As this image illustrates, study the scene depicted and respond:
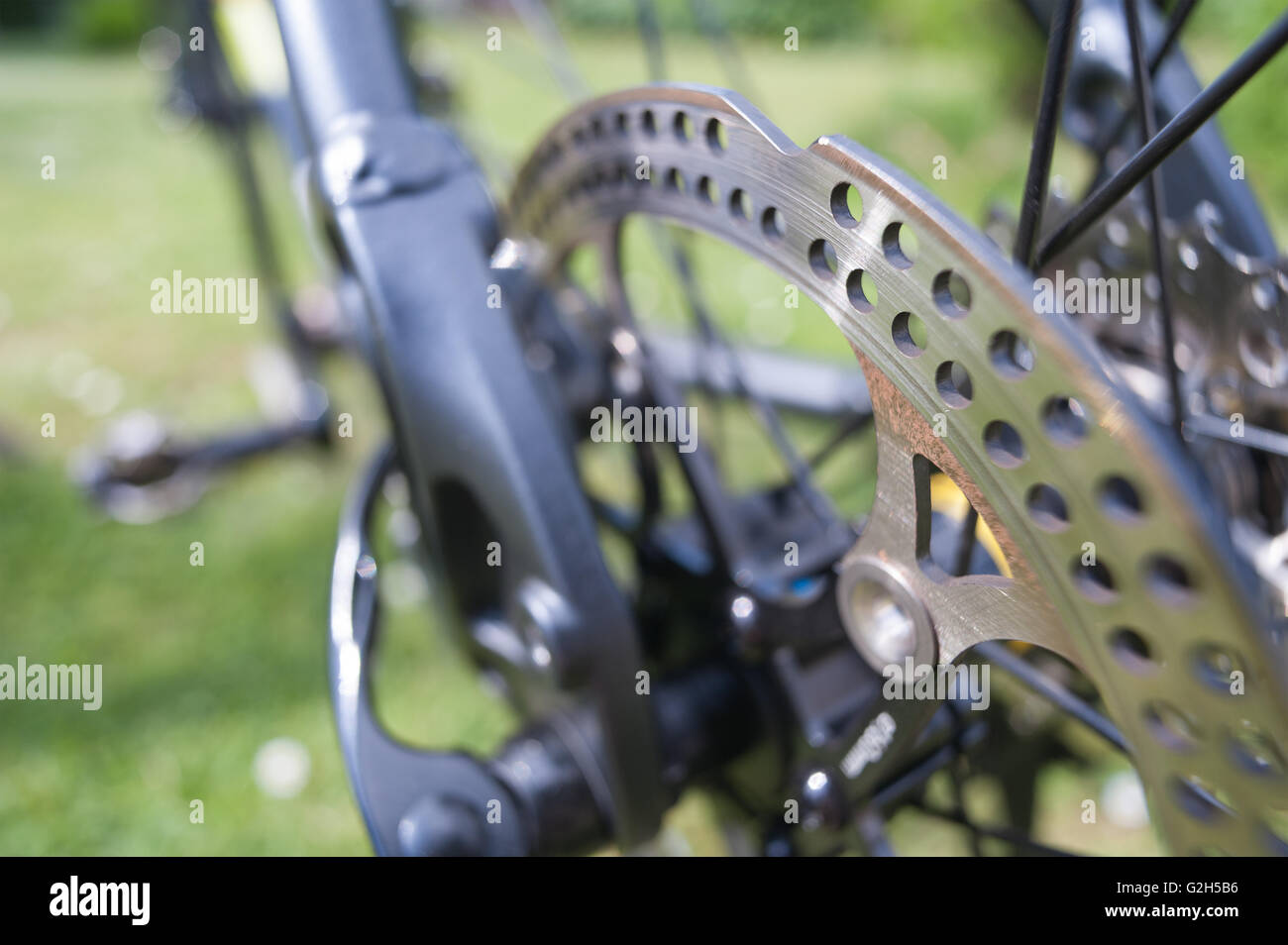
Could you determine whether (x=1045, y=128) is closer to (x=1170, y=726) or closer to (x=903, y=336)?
(x=903, y=336)

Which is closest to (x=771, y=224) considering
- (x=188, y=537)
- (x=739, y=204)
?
(x=739, y=204)

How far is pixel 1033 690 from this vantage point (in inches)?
23.6

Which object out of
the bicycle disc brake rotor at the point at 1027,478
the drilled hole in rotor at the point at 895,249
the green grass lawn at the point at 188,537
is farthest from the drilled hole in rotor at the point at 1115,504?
the green grass lawn at the point at 188,537

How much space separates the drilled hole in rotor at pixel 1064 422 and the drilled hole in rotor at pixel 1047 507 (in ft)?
0.07

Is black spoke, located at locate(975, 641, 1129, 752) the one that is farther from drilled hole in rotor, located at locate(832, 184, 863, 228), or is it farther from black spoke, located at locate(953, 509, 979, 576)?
drilled hole in rotor, located at locate(832, 184, 863, 228)

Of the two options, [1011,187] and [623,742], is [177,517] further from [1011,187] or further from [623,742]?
[1011,187]

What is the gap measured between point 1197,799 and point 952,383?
17 cm

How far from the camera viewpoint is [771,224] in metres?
0.49

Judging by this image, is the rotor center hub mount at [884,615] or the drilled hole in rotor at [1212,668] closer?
the drilled hole in rotor at [1212,668]

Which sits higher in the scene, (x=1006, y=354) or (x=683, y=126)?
(x=683, y=126)

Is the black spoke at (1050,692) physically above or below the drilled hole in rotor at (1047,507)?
below

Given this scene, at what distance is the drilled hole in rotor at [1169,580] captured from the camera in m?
0.37

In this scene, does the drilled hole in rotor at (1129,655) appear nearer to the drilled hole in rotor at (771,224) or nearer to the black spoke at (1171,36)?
the drilled hole in rotor at (771,224)

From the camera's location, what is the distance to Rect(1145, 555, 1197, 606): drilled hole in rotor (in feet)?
1.20
